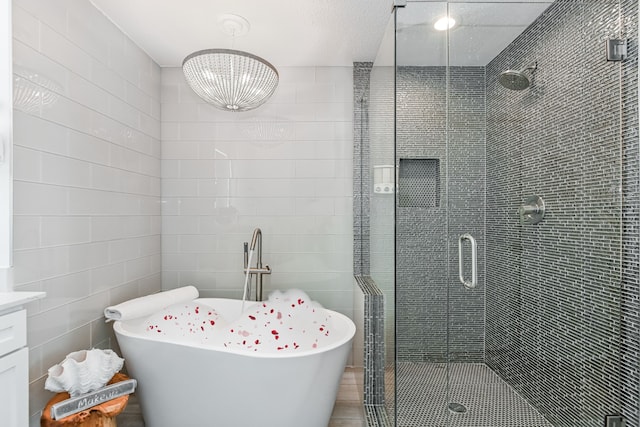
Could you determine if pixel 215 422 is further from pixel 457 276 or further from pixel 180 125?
pixel 180 125

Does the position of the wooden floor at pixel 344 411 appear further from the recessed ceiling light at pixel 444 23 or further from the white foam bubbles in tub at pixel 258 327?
the recessed ceiling light at pixel 444 23

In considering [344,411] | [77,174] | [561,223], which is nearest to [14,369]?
[77,174]

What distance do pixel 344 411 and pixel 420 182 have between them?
62.2 inches

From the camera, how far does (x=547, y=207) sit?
1999mm

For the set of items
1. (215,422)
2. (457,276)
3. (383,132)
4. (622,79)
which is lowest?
(215,422)

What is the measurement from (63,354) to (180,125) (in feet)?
5.95

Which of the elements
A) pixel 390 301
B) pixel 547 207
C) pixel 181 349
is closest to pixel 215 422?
pixel 181 349

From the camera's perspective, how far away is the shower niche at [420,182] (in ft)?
6.33

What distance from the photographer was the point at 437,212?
6.33ft

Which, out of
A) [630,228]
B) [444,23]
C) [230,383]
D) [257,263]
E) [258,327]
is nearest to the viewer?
[630,228]

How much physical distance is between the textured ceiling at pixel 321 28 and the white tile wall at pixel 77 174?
10.0 inches

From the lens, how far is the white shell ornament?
1784 mm

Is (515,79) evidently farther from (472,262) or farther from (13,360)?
(13,360)

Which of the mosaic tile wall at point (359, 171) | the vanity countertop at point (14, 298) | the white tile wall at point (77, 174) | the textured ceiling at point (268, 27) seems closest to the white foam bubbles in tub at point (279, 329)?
the mosaic tile wall at point (359, 171)
